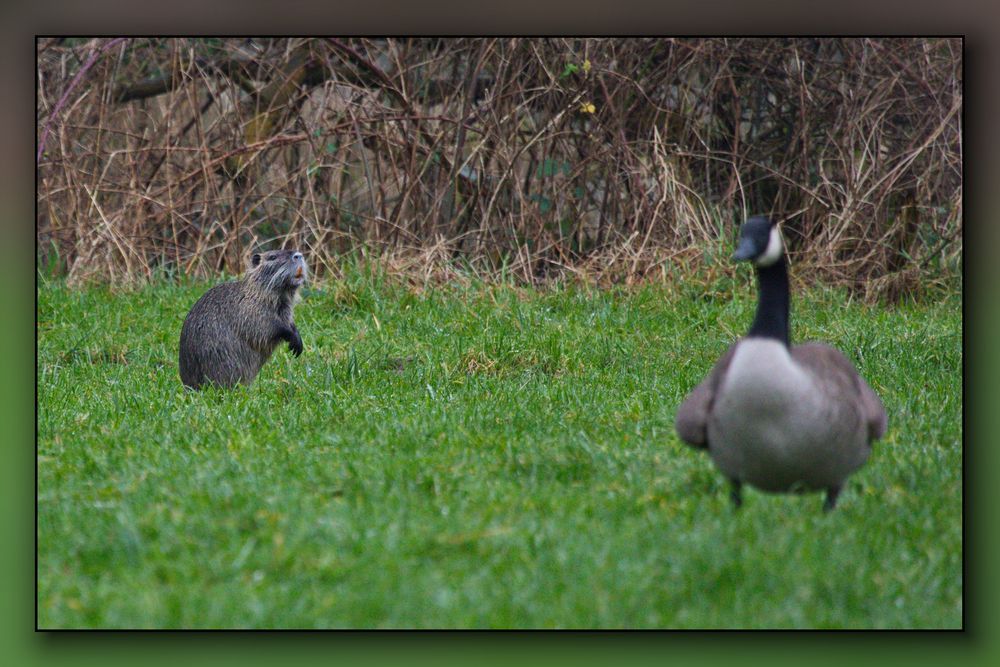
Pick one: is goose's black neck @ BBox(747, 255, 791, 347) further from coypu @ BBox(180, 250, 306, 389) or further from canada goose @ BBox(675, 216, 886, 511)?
coypu @ BBox(180, 250, 306, 389)

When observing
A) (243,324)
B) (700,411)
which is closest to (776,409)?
(700,411)

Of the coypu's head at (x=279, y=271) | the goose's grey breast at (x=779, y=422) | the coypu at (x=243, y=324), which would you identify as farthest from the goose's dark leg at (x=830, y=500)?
the coypu's head at (x=279, y=271)

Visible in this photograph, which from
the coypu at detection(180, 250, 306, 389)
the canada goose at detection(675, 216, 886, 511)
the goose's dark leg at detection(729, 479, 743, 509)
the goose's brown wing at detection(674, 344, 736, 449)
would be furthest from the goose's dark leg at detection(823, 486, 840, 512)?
the coypu at detection(180, 250, 306, 389)

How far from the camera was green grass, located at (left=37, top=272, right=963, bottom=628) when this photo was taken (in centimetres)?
348

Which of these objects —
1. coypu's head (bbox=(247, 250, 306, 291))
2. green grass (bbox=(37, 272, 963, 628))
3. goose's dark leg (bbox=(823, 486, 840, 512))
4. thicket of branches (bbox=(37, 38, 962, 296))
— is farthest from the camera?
thicket of branches (bbox=(37, 38, 962, 296))

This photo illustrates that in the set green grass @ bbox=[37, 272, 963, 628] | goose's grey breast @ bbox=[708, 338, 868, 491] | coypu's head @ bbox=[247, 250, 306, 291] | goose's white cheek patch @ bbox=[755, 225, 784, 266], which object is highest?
goose's white cheek patch @ bbox=[755, 225, 784, 266]

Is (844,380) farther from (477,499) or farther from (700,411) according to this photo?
(477,499)

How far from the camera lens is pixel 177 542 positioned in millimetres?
3643

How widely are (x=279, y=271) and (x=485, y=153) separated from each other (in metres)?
1.89

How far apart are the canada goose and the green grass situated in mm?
221

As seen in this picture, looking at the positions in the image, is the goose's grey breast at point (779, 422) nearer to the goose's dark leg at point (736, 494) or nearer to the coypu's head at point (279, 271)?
the goose's dark leg at point (736, 494)

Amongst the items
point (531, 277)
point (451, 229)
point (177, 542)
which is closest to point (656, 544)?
point (177, 542)

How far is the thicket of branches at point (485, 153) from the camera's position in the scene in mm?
6387

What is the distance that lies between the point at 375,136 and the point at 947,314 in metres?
3.93
